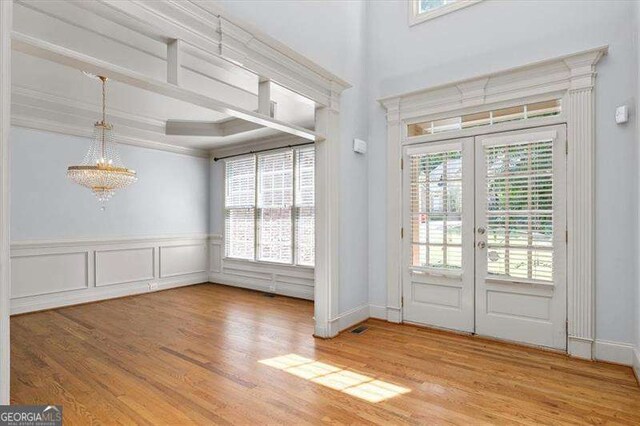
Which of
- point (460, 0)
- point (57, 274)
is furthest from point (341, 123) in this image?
point (57, 274)

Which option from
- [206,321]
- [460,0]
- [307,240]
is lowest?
[206,321]

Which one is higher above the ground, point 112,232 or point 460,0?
point 460,0

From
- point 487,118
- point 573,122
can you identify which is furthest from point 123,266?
point 573,122

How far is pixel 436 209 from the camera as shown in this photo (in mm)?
4055

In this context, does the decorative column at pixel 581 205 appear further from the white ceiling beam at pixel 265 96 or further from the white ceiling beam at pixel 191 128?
the white ceiling beam at pixel 191 128

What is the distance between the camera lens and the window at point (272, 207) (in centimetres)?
585

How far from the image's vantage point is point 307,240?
5.81 meters

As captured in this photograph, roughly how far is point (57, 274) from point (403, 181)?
5.03 meters

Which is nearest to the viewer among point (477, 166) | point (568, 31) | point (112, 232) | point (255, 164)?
point (568, 31)

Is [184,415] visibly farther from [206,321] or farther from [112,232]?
[112,232]

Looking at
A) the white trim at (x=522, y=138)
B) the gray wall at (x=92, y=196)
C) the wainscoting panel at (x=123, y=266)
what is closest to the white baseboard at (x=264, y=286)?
the gray wall at (x=92, y=196)

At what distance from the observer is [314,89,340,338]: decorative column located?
3.85 m

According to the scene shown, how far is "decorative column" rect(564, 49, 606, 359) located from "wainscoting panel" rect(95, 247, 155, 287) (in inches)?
240

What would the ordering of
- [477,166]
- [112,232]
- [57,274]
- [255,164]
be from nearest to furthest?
[477,166] < [57,274] < [112,232] < [255,164]
